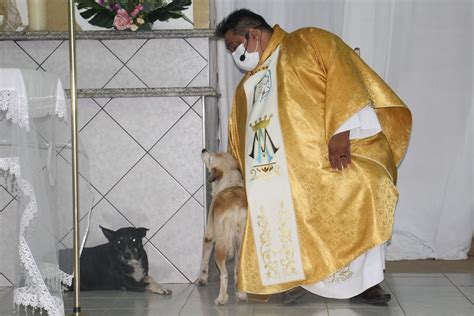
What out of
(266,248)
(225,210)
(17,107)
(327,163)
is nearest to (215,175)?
(225,210)

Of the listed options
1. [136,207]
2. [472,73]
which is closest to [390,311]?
[136,207]

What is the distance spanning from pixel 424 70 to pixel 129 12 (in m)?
1.79

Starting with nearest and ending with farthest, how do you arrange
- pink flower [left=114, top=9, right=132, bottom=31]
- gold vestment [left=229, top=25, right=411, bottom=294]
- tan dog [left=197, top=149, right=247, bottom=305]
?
gold vestment [left=229, top=25, right=411, bottom=294] → tan dog [left=197, top=149, right=247, bottom=305] → pink flower [left=114, top=9, right=132, bottom=31]

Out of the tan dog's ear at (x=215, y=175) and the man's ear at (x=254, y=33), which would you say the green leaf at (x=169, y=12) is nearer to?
the man's ear at (x=254, y=33)

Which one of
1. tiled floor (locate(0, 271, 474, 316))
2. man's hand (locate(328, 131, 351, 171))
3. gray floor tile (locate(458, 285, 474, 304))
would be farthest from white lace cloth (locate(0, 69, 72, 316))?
gray floor tile (locate(458, 285, 474, 304))

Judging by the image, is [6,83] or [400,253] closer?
[6,83]

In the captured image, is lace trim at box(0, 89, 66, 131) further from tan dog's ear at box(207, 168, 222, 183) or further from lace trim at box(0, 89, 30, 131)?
tan dog's ear at box(207, 168, 222, 183)

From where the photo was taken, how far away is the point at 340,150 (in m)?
3.70

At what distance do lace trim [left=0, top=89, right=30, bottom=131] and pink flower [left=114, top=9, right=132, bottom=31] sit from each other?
48.3 inches

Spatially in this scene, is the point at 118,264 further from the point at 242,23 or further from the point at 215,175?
the point at 242,23

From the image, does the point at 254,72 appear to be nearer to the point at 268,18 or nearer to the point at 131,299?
the point at 268,18

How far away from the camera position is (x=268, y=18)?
4.88 meters

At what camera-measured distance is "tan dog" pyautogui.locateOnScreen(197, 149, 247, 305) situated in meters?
3.81

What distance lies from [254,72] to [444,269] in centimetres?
159
